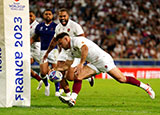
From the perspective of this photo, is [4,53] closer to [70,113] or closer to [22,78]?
[22,78]

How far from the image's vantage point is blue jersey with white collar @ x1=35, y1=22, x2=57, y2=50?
38.1 feet

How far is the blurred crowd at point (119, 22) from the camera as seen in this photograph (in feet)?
73.0

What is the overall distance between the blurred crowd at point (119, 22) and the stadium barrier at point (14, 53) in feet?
45.9

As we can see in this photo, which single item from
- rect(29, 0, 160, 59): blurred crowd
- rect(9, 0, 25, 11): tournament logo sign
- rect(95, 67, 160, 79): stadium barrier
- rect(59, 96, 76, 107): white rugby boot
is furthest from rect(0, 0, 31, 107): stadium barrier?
rect(29, 0, 160, 59): blurred crowd

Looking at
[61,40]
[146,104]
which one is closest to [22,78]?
[61,40]

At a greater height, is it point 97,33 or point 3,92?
point 97,33

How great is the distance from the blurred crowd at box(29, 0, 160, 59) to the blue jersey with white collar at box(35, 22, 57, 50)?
10.3 metres

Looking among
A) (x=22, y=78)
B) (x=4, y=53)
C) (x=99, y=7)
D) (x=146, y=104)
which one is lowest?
(x=146, y=104)

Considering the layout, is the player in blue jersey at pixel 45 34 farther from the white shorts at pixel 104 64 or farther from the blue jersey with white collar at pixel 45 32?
the white shorts at pixel 104 64

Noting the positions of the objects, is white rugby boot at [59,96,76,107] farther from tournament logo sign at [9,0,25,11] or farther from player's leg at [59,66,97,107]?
tournament logo sign at [9,0,25,11]

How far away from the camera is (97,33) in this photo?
902 inches

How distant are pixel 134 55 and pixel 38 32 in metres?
10.8

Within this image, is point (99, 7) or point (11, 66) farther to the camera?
point (99, 7)

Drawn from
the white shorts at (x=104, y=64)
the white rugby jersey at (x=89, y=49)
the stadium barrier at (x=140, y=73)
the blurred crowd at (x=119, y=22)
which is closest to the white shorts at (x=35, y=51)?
the white rugby jersey at (x=89, y=49)
